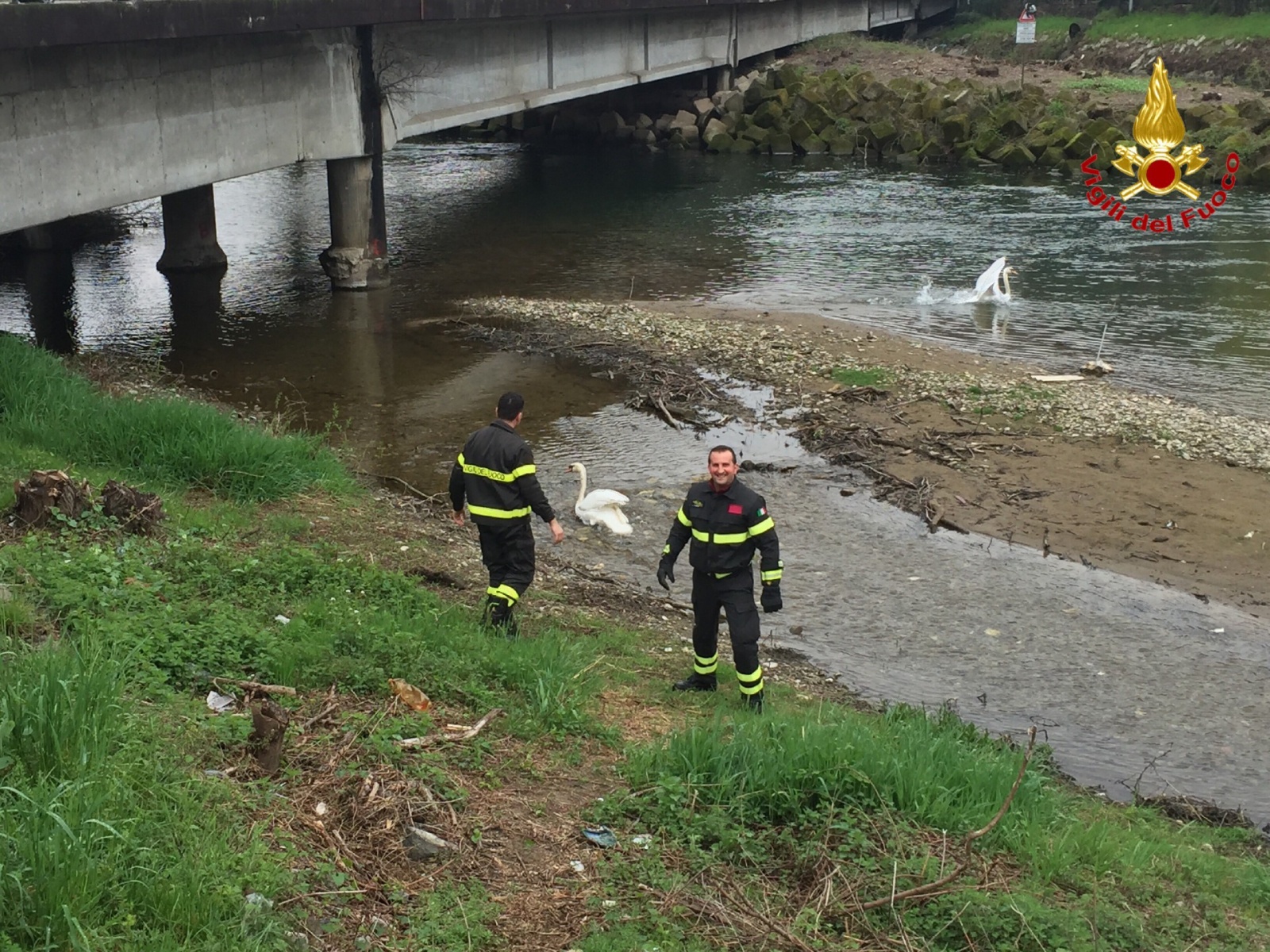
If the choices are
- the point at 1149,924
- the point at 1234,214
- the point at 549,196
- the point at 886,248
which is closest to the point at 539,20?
the point at 549,196

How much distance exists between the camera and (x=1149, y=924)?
6160 millimetres

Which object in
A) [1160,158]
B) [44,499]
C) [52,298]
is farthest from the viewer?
[1160,158]

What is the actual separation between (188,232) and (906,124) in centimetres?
2456

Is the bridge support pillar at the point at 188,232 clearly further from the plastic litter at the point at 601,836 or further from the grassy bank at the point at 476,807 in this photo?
the plastic litter at the point at 601,836

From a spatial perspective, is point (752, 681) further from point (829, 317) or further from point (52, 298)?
point (52, 298)

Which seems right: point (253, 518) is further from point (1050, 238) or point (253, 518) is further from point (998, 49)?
point (998, 49)

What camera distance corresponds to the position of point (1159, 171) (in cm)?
3456

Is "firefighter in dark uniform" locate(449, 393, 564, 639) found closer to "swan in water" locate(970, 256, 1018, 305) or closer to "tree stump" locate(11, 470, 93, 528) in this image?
"tree stump" locate(11, 470, 93, 528)

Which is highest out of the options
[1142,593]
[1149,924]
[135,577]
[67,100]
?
[67,100]

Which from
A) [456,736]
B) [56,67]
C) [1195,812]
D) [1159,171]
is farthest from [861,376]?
[1159,171]

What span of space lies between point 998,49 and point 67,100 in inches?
2188

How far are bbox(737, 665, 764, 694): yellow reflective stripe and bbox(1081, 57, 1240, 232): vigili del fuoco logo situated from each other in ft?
75.3

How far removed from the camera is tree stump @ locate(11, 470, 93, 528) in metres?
9.30

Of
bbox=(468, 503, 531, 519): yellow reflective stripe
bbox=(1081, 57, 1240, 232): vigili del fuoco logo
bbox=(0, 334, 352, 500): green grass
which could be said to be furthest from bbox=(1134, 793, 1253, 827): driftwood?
bbox=(1081, 57, 1240, 232): vigili del fuoco logo
